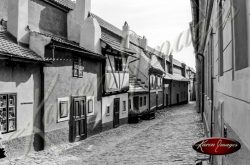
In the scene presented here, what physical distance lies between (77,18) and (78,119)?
22.4 ft

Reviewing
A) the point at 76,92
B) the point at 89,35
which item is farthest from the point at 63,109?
the point at 89,35

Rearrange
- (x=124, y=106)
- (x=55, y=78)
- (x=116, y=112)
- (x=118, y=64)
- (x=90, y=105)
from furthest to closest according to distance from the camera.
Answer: (x=124, y=106) → (x=118, y=64) → (x=116, y=112) → (x=90, y=105) → (x=55, y=78)

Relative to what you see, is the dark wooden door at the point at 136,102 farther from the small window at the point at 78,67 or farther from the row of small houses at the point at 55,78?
the small window at the point at 78,67

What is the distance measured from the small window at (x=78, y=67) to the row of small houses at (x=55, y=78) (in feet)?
0.12

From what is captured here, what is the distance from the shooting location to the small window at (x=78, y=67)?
52.1 feet

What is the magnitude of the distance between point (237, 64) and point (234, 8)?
2.15 feet

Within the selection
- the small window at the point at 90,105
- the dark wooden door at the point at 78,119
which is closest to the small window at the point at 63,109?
the dark wooden door at the point at 78,119

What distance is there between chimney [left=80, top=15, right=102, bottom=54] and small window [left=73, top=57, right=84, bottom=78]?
208cm

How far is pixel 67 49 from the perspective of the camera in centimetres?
1440

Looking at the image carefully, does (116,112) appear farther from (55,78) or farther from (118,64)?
(55,78)

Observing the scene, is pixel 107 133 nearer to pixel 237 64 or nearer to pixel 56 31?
pixel 56 31

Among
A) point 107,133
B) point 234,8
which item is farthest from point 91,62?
point 234,8

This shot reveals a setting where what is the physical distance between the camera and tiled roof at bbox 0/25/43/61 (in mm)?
11186

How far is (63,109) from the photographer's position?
14.9 meters
